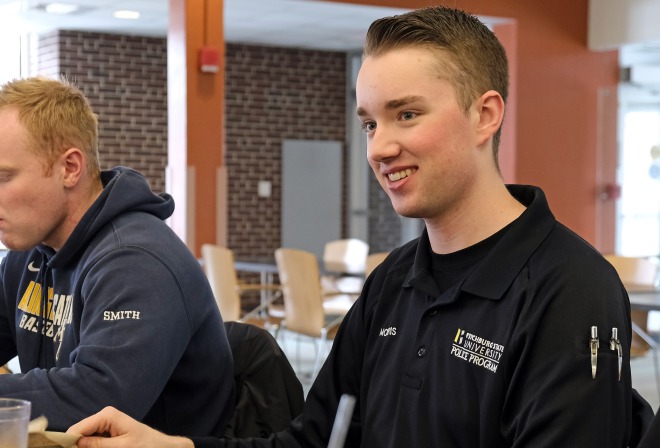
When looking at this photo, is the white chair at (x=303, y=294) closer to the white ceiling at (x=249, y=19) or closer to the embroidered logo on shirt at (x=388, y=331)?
the white ceiling at (x=249, y=19)

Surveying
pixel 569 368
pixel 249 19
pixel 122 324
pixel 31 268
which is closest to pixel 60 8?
pixel 249 19

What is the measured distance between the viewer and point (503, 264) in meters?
1.45

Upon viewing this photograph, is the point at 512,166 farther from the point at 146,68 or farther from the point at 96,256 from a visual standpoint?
the point at 96,256

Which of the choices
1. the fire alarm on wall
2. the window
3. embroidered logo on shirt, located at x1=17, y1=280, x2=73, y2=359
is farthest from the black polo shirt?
the window

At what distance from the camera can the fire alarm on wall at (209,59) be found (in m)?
7.01

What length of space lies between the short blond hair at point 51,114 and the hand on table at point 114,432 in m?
0.64

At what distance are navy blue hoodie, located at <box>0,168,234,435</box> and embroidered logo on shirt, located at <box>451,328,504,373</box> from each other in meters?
0.55

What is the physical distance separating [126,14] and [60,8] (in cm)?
60

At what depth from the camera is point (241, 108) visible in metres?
11.2

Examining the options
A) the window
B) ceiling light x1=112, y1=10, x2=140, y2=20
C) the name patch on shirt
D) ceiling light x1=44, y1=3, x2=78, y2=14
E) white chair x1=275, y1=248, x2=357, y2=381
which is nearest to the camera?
the name patch on shirt

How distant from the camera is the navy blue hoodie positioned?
1683 millimetres

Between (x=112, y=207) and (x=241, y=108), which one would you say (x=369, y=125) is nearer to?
(x=112, y=207)

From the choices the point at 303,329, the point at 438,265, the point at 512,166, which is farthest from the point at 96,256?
the point at 512,166

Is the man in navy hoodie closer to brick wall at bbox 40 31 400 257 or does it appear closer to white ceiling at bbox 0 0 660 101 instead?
white ceiling at bbox 0 0 660 101
